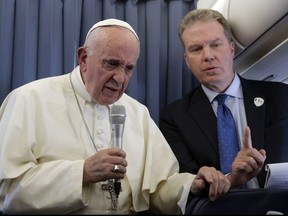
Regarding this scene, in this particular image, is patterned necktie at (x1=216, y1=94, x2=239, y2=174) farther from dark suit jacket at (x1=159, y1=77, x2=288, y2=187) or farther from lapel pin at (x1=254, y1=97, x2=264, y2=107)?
lapel pin at (x1=254, y1=97, x2=264, y2=107)

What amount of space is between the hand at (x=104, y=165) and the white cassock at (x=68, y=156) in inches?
1.4

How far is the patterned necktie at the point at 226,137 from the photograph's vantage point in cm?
183

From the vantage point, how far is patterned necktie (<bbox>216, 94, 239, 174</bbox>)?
1835 millimetres

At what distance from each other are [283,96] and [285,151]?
0.30m

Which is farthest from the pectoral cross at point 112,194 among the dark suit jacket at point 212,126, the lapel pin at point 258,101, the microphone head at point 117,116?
the lapel pin at point 258,101

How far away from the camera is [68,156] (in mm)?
1612

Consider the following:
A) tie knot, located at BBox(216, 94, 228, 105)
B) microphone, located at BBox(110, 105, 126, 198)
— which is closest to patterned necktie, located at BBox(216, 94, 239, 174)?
tie knot, located at BBox(216, 94, 228, 105)

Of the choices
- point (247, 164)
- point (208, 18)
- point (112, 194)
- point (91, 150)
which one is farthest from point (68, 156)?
point (208, 18)

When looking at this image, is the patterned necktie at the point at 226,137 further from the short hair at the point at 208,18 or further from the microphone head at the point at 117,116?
the microphone head at the point at 117,116

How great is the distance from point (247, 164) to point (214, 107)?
2.01ft

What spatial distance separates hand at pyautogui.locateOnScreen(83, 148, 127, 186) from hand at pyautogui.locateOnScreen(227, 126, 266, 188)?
45cm

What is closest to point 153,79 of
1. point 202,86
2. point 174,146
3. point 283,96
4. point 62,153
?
point 202,86

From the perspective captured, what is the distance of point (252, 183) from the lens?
1835 millimetres

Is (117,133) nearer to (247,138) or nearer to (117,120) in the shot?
(117,120)
